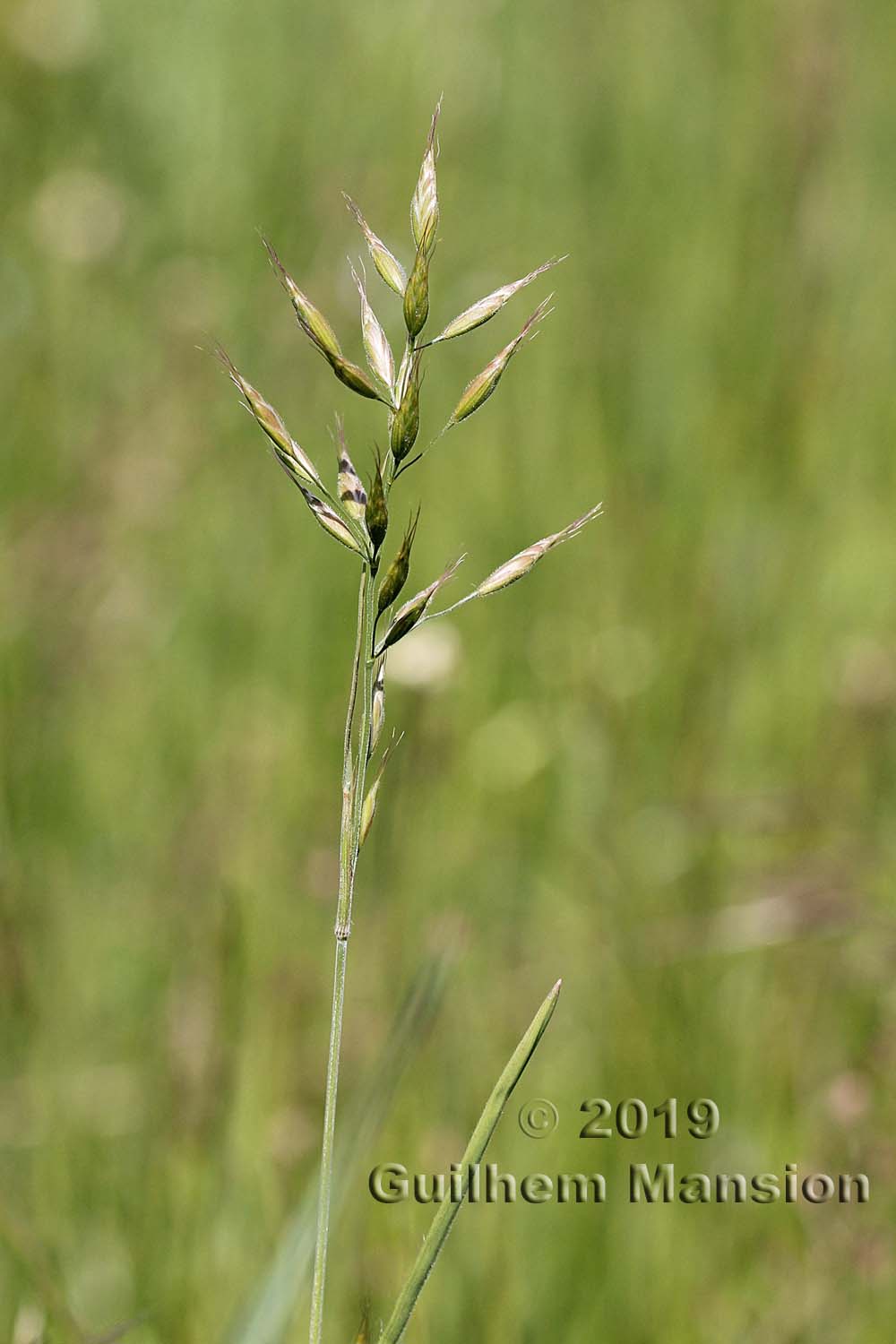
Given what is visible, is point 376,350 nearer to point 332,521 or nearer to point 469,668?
point 332,521

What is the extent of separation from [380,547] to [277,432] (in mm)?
87

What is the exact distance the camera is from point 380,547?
2.46 ft

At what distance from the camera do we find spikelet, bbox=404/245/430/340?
68cm

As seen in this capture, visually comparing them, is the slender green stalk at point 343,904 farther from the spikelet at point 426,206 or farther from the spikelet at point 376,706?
the spikelet at point 426,206

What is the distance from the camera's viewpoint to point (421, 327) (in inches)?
27.7

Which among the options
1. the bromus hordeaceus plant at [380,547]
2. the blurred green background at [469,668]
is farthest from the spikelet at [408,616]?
the blurred green background at [469,668]

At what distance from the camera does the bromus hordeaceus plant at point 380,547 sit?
0.69 metres

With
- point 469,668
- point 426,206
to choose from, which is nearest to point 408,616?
point 426,206

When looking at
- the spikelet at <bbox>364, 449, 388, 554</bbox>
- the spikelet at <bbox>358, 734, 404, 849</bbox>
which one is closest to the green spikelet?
the spikelet at <bbox>364, 449, 388, 554</bbox>

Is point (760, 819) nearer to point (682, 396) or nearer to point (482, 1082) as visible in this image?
point (482, 1082)

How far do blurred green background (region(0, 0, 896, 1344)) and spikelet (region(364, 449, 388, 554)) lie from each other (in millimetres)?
442

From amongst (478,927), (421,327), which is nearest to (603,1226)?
(478,927)

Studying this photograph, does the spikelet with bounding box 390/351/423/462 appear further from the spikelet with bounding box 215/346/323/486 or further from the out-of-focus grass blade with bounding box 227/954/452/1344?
the out-of-focus grass blade with bounding box 227/954/452/1344

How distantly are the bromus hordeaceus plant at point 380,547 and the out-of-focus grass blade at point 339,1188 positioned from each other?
0.44 feet
